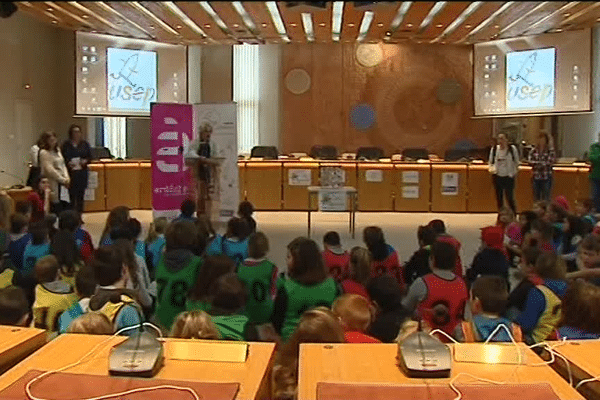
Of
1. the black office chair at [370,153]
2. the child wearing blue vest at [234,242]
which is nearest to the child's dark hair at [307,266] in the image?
the child wearing blue vest at [234,242]

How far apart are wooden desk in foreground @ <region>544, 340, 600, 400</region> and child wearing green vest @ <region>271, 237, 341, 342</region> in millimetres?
1955

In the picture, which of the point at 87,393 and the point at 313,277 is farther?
the point at 313,277

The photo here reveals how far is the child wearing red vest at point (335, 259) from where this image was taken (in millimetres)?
5055

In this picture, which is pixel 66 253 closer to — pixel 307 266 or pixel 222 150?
pixel 307 266

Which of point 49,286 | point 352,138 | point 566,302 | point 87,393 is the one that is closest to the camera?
point 87,393

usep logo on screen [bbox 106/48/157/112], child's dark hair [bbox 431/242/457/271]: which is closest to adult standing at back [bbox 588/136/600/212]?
child's dark hair [bbox 431/242/457/271]

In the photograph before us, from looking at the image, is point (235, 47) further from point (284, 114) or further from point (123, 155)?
point (123, 155)

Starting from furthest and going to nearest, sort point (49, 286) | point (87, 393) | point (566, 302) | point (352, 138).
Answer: point (352, 138), point (49, 286), point (566, 302), point (87, 393)

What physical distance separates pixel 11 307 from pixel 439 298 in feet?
6.66

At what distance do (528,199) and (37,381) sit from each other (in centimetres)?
1207

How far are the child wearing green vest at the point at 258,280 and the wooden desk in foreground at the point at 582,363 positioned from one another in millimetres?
2523

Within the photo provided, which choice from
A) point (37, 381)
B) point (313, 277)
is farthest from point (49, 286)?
point (37, 381)

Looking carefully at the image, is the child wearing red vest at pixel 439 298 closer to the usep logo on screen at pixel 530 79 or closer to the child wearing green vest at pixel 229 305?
the child wearing green vest at pixel 229 305

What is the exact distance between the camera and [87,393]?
1577 mm
